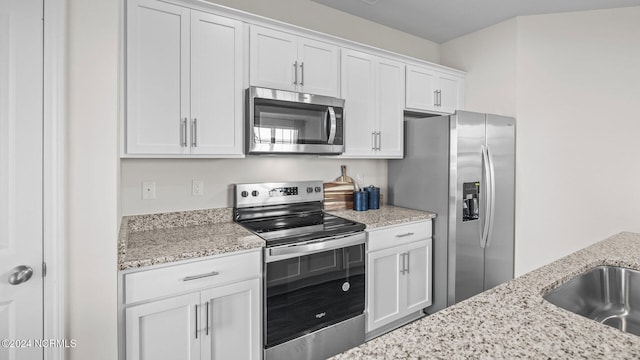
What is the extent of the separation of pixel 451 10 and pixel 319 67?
1446mm

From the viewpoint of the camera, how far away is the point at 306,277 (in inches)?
76.0

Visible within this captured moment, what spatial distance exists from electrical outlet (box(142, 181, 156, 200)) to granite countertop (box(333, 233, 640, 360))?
6.08 ft

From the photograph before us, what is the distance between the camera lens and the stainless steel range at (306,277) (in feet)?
6.00

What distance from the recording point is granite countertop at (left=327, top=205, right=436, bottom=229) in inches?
92.1

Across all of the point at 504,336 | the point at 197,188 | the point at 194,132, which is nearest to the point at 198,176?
the point at 197,188

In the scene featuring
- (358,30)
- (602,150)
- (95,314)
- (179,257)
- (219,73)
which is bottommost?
(95,314)

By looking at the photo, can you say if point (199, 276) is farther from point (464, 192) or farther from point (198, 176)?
point (464, 192)

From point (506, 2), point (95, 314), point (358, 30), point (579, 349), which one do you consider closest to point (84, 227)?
point (95, 314)

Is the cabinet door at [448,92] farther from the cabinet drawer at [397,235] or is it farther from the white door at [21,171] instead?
→ the white door at [21,171]

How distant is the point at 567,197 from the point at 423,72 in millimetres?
1743

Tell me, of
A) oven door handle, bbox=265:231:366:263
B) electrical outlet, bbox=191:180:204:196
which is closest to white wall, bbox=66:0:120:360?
oven door handle, bbox=265:231:366:263

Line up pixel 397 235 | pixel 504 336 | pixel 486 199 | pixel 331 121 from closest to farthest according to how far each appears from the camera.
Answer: pixel 504 336 < pixel 331 121 < pixel 397 235 < pixel 486 199

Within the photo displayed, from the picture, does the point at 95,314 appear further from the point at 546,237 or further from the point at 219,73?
the point at 546,237

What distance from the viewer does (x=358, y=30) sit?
9.72ft
